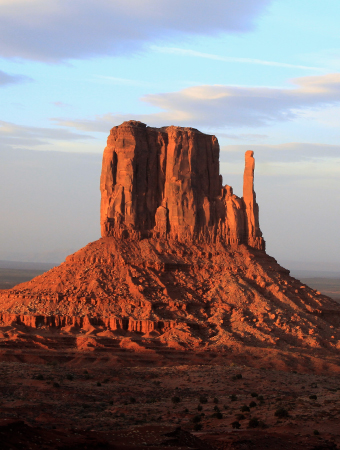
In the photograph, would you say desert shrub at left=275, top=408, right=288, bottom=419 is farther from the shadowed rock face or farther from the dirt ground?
the shadowed rock face

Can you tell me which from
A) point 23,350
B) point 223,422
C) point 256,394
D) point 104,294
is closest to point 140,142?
point 104,294

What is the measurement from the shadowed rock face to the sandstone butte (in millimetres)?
126

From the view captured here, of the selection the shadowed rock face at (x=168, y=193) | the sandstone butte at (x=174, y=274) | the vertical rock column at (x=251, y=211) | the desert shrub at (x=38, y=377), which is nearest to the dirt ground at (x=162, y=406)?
the desert shrub at (x=38, y=377)

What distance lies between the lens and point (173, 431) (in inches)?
1480

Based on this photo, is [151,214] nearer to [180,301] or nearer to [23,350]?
→ [180,301]

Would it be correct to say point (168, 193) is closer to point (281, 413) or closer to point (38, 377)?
point (38, 377)

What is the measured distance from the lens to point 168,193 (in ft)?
305

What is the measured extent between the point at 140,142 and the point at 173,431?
59854mm

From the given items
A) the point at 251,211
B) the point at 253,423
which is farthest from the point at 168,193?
the point at 253,423

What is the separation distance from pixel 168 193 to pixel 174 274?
10892 mm

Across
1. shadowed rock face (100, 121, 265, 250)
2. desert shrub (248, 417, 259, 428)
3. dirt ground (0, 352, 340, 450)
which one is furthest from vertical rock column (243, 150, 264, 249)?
desert shrub (248, 417, 259, 428)

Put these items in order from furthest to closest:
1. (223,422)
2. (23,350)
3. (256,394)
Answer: (23,350) → (256,394) → (223,422)

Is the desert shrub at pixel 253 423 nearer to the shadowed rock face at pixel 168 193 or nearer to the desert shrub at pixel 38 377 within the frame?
the desert shrub at pixel 38 377

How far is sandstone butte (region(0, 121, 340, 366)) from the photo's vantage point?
8062cm
